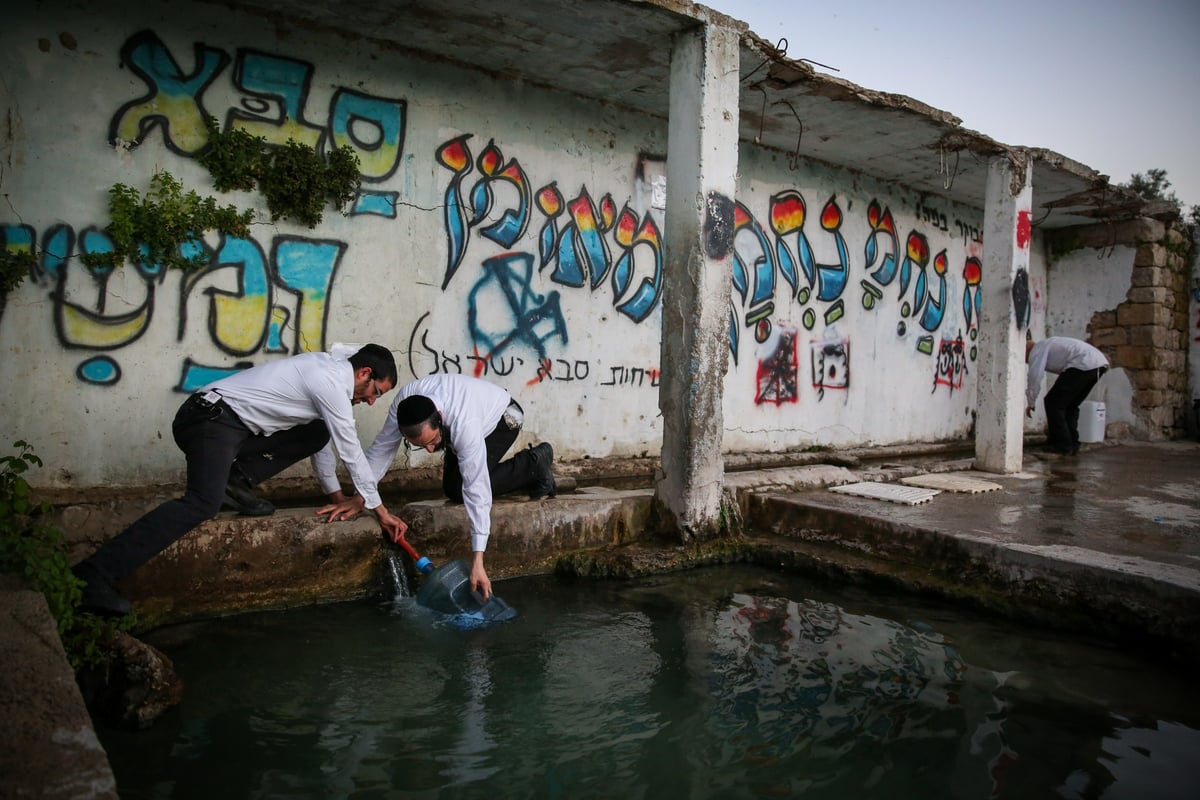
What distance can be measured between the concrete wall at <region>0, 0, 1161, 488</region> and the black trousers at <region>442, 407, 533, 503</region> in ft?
4.89

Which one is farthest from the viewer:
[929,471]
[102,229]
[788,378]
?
[788,378]

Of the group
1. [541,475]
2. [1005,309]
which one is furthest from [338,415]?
[1005,309]

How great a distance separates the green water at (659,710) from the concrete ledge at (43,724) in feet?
1.79

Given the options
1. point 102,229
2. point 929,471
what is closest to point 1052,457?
point 929,471

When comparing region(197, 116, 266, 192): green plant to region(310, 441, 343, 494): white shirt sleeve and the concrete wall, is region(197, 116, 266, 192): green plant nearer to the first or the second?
the concrete wall

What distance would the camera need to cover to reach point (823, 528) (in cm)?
572

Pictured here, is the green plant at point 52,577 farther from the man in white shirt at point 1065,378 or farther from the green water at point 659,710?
the man in white shirt at point 1065,378

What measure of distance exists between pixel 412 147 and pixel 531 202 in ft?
3.90

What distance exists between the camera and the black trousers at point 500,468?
17.3 feet

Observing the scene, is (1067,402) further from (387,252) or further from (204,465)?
(204,465)

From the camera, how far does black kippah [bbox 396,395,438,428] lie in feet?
14.3

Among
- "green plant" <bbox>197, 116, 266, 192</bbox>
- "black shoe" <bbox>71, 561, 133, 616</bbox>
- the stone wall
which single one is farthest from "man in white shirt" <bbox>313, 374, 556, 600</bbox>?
the stone wall

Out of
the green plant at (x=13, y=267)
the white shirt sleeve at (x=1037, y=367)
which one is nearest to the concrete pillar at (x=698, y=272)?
the green plant at (x=13, y=267)

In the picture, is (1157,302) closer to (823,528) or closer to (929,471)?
(929,471)
